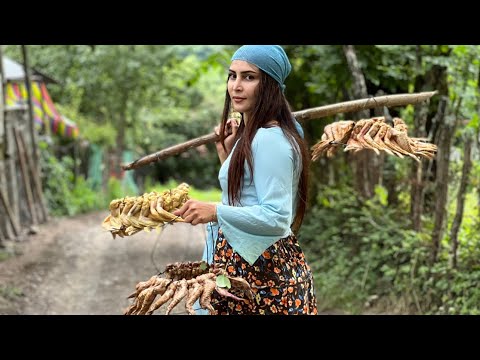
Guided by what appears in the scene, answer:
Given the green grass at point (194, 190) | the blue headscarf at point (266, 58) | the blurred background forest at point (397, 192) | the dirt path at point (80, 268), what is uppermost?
the blue headscarf at point (266, 58)

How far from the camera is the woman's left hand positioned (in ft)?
9.70

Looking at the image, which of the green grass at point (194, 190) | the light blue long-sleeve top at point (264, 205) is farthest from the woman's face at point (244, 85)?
the green grass at point (194, 190)

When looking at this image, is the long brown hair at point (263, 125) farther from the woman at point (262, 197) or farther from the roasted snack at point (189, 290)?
the roasted snack at point (189, 290)

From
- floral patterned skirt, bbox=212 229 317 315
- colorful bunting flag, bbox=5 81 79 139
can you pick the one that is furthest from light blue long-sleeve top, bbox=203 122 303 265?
colorful bunting flag, bbox=5 81 79 139

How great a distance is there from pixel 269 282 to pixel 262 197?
15.7 inches

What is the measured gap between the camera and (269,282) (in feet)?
10.3

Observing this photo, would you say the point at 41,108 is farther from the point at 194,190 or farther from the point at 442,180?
the point at 442,180

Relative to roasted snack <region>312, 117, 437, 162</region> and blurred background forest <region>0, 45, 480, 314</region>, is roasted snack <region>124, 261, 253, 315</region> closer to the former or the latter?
roasted snack <region>312, 117, 437, 162</region>

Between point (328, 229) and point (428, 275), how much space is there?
9.08ft

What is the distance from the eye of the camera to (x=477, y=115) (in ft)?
22.2

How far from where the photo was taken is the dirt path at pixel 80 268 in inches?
327

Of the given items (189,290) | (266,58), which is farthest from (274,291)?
(266,58)
